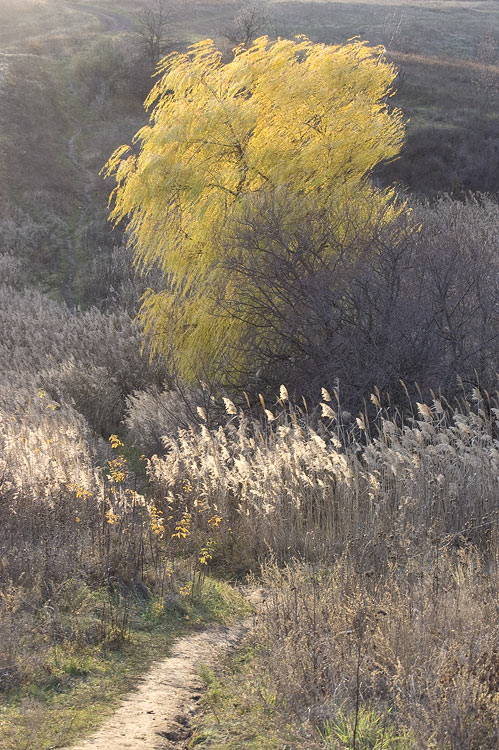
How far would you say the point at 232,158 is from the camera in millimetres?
11680

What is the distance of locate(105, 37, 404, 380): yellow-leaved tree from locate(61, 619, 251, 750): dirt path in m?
6.68

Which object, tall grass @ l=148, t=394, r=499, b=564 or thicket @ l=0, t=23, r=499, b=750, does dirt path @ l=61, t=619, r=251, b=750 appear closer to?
thicket @ l=0, t=23, r=499, b=750

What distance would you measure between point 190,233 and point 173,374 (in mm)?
2480

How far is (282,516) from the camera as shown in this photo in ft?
19.9

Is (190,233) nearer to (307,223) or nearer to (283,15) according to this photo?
(307,223)

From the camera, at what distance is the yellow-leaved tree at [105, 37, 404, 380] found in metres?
11.3

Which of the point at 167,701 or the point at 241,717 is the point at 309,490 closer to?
the point at 167,701

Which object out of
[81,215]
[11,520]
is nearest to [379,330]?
[11,520]

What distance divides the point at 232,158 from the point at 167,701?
959 centimetres

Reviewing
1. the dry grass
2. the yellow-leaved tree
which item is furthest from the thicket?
the yellow-leaved tree

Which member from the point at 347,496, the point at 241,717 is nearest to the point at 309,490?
the point at 347,496

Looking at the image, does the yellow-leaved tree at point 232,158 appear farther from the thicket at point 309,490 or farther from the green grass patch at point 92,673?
the green grass patch at point 92,673

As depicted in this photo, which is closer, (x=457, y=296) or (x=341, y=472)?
(x=341, y=472)

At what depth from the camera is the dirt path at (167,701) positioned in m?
3.23
